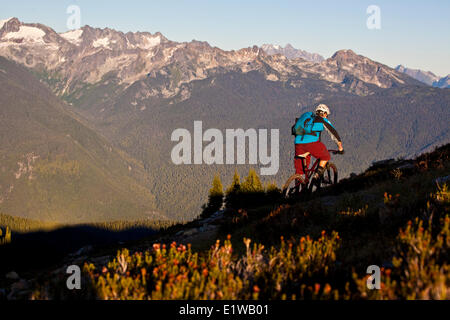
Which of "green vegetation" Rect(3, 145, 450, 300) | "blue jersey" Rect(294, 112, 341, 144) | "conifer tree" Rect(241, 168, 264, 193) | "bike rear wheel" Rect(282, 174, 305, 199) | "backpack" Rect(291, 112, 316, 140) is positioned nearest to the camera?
"green vegetation" Rect(3, 145, 450, 300)

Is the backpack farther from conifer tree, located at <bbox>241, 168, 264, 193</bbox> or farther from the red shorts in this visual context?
conifer tree, located at <bbox>241, 168, 264, 193</bbox>

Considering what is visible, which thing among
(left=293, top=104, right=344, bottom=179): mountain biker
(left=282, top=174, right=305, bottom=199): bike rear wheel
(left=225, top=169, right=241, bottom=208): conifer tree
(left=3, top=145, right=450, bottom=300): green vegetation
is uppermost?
(left=225, top=169, right=241, bottom=208): conifer tree

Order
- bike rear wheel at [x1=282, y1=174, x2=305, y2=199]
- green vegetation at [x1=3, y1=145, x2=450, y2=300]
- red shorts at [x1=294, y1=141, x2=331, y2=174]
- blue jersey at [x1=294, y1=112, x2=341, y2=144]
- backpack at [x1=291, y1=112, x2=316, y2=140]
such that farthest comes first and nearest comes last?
bike rear wheel at [x1=282, y1=174, x2=305, y2=199]
red shorts at [x1=294, y1=141, x2=331, y2=174]
backpack at [x1=291, y1=112, x2=316, y2=140]
blue jersey at [x1=294, y1=112, x2=341, y2=144]
green vegetation at [x1=3, y1=145, x2=450, y2=300]

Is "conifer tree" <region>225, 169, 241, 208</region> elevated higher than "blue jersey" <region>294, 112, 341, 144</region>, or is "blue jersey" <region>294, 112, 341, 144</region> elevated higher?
"conifer tree" <region>225, 169, 241, 208</region>

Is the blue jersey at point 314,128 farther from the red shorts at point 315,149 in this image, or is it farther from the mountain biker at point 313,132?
the red shorts at point 315,149

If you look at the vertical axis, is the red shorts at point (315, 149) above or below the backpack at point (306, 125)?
below

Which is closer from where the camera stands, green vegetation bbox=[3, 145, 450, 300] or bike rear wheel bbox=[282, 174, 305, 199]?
green vegetation bbox=[3, 145, 450, 300]

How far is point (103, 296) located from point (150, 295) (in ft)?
2.39

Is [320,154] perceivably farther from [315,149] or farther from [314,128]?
[314,128]

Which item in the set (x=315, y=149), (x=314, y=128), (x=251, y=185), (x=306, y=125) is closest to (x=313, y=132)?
(x=314, y=128)

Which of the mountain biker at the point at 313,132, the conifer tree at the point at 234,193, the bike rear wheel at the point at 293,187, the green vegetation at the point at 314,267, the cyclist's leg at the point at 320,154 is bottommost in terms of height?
the green vegetation at the point at 314,267

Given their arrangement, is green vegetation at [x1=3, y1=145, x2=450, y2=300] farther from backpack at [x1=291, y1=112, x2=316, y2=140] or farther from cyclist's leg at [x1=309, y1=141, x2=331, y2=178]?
backpack at [x1=291, y1=112, x2=316, y2=140]

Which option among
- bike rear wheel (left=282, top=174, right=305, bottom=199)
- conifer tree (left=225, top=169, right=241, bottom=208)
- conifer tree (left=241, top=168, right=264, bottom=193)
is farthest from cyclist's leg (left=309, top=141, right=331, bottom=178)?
conifer tree (left=241, top=168, right=264, bottom=193)

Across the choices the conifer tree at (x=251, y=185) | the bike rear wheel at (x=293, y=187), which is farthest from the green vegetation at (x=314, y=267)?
the conifer tree at (x=251, y=185)
